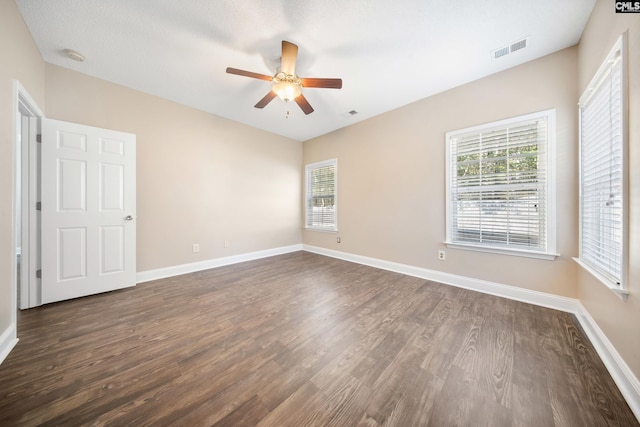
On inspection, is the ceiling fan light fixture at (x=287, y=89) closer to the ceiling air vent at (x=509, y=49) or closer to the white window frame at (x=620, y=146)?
the ceiling air vent at (x=509, y=49)

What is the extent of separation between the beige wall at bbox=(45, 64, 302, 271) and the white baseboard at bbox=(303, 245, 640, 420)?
6.77 feet

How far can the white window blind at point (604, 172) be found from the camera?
1.41 m

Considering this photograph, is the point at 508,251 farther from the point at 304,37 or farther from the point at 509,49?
the point at 304,37

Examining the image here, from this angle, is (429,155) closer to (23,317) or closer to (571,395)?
(571,395)

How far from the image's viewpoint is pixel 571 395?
49.3 inches

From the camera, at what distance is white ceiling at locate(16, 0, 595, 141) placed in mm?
1786

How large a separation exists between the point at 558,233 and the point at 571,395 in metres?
1.70

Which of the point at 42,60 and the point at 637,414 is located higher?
the point at 42,60

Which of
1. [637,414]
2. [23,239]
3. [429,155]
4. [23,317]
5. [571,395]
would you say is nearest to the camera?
[637,414]

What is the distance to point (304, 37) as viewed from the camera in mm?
2066

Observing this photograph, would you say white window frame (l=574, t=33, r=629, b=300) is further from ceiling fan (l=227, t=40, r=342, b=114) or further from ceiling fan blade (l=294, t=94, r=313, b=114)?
ceiling fan blade (l=294, t=94, r=313, b=114)

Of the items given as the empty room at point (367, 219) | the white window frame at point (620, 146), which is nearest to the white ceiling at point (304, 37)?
the empty room at point (367, 219)

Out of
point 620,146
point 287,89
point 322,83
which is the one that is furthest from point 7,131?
point 620,146


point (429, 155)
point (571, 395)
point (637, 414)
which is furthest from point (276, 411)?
point (429, 155)
